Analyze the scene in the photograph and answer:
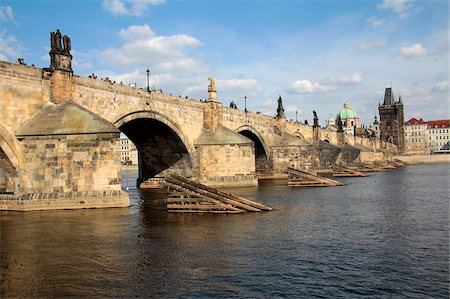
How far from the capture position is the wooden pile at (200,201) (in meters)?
19.6

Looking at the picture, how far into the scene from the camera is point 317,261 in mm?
10625

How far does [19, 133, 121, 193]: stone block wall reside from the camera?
67.8 feet

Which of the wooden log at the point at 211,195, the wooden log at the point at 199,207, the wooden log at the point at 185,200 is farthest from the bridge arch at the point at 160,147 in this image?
the wooden log at the point at 199,207

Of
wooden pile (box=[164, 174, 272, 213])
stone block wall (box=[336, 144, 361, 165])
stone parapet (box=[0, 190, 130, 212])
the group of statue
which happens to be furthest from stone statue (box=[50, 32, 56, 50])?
stone block wall (box=[336, 144, 361, 165])

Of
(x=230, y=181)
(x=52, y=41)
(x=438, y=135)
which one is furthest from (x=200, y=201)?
(x=438, y=135)

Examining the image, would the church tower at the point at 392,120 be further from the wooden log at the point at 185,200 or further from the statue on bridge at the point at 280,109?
the wooden log at the point at 185,200

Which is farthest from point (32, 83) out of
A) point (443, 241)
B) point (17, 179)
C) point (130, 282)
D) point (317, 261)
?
point (443, 241)

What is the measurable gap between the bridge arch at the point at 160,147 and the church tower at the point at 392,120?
113958 mm

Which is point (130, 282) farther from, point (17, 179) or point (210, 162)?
point (210, 162)

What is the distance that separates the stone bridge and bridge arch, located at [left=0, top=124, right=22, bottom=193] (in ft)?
0.16

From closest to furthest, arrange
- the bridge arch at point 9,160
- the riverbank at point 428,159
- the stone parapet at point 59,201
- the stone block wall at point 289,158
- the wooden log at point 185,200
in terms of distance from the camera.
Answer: the wooden log at point 185,200 < the stone parapet at point 59,201 < the bridge arch at point 9,160 < the stone block wall at point 289,158 < the riverbank at point 428,159

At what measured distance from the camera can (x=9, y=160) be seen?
20469 millimetres

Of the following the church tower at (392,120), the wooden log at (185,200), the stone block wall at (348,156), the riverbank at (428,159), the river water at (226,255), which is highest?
the church tower at (392,120)

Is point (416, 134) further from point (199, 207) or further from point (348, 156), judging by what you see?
point (199, 207)
